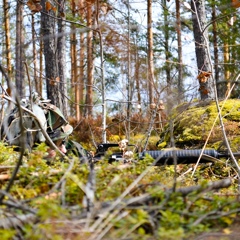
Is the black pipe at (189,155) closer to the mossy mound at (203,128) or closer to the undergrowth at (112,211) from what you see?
the undergrowth at (112,211)

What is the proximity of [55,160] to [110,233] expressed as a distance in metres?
1.45

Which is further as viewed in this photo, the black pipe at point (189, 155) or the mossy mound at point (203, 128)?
the mossy mound at point (203, 128)

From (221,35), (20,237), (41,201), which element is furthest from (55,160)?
(221,35)

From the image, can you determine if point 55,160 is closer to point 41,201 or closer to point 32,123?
point 41,201

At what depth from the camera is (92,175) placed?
1676mm

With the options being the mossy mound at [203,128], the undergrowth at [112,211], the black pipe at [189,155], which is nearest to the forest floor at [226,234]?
the undergrowth at [112,211]

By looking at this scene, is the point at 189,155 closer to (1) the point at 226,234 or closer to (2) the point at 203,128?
(1) the point at 226,234

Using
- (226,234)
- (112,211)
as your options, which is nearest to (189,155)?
(226,234)

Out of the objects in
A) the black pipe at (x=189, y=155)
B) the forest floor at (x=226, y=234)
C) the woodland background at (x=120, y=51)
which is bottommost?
the forest floor at (x=226, y=234)

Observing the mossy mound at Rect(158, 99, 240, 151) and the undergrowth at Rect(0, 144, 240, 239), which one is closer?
the undergrowth at Rect(0, 144, 240, 239)

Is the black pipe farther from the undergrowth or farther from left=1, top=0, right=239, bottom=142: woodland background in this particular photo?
left=1, top=0, right=239, bottom=142: woodland background

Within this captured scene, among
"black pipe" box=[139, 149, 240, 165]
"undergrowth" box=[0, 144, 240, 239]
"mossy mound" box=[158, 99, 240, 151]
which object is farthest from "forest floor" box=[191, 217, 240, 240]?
"mossy mound" box=[158, 99, 240, 151]

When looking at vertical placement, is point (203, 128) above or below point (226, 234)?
above

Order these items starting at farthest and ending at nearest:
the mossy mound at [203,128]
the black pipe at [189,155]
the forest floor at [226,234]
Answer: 1. the mossy mound at [203,128]
2. the black pipe at [189,155]
3. the forest floor at [226,234]
